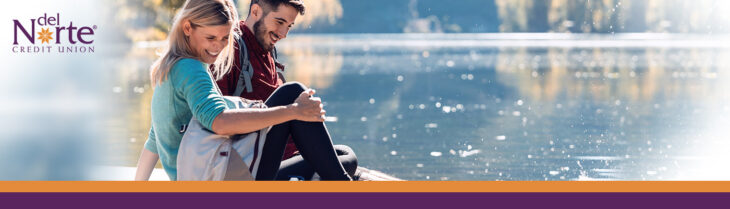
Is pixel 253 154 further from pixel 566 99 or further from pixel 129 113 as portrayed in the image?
pixel 566 99

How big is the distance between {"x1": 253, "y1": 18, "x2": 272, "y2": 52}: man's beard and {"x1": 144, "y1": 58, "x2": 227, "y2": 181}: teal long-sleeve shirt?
2.56 feet

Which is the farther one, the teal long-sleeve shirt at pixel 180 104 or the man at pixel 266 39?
the man at pixel 266 39

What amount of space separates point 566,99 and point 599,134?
22.6ft

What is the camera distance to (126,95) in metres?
20.2

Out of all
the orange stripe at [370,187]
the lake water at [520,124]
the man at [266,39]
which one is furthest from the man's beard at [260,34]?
the lake water at [520,124]

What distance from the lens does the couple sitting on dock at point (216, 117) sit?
3518mm

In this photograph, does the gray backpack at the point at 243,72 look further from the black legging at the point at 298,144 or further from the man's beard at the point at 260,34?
the black legging at the point at 298,144

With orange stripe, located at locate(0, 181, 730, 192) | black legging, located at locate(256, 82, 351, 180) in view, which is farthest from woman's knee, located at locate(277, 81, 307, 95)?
orange stripe, located at locate(0, 181, 730, 192)

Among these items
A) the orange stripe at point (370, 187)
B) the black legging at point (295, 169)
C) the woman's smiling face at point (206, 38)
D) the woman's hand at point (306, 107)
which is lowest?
the orange stripe at point (370, 187)

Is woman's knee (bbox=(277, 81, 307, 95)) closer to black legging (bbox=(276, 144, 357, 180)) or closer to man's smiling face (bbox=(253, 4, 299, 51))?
black legging (bbox=(276, 144, 357, 180))

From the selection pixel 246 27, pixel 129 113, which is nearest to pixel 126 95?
pixel 129 113

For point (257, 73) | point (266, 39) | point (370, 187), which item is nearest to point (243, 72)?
point (257, 73)

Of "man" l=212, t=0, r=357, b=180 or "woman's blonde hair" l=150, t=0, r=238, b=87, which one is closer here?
"woman's blonde hair" l=150, t=0, r=238, b=87

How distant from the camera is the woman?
3502 mm
